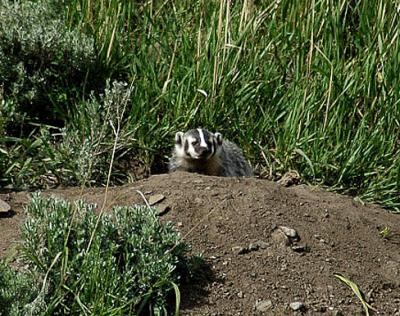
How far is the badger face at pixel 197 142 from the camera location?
5.85 meters

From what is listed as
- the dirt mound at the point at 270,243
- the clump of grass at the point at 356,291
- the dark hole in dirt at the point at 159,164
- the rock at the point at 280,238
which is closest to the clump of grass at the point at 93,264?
the dirt mound at the point at 270,243

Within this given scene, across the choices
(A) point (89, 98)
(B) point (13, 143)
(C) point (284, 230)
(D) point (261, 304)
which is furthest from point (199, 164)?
(D) point (261, 304)

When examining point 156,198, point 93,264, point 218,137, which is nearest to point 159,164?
point 218,137

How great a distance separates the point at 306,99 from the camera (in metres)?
5.99

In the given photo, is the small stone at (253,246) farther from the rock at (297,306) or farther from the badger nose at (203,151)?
the badger nose at (203,151)

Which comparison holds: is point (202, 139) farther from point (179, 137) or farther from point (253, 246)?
point (253, 246)

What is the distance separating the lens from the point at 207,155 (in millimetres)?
6012

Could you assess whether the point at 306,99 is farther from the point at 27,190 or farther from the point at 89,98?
the point at 27,190

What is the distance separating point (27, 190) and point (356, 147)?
6.34 feet

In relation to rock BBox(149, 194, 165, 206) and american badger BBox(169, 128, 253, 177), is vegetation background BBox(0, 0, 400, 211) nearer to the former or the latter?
american badger BBox(169, 128, 253, 177)

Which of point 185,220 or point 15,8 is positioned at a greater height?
point 15,8

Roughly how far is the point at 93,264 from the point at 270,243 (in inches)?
39.2

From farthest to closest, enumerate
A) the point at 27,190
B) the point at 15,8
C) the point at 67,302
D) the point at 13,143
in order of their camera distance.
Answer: the point at 15,8 < the point at 13,143 < the point at 27,190 < the point at 67,302

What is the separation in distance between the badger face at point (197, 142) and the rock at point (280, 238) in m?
1.33
